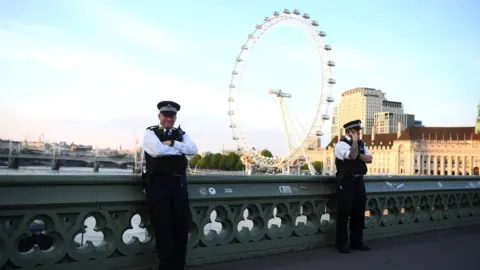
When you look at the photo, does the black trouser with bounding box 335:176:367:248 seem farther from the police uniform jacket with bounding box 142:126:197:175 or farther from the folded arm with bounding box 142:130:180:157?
the folded arm with bounding box 142:130:180:157

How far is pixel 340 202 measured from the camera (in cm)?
545

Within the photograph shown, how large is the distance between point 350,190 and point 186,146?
2.33 metres

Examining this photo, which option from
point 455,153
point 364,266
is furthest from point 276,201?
point 455,153

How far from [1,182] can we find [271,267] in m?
2.48

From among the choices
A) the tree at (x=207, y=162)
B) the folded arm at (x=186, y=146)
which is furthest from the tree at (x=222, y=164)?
the folded arm at (x=186, y=146)

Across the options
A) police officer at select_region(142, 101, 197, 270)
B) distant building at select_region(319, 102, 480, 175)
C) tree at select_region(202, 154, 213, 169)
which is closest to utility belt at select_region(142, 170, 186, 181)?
police officer at select_region(142, 101, 197, 270)

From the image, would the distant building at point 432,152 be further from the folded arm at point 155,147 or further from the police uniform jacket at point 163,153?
the folded arm at point 155,147

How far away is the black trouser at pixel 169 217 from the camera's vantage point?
12.5 ft

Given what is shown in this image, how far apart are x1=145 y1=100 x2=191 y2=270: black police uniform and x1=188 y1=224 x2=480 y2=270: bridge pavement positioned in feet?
1.55

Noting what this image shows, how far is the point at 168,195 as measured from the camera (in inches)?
151

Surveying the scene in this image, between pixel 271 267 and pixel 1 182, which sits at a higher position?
pixel 1 182

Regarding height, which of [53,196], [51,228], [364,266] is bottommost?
[364,266]

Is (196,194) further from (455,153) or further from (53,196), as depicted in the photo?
(455,153)

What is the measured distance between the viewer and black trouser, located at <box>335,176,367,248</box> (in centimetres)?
543
